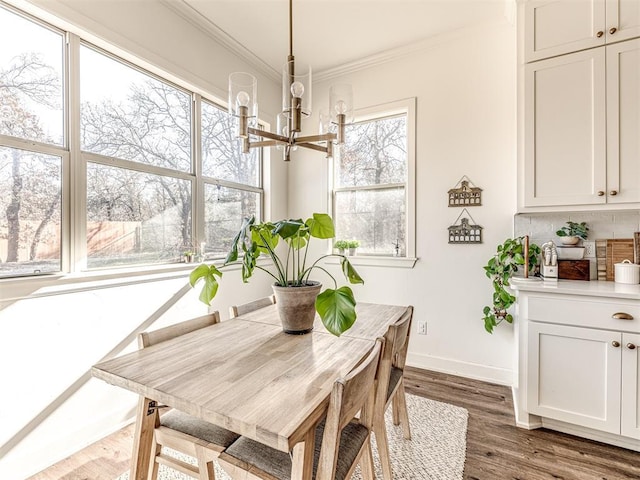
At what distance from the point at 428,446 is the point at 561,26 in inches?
111

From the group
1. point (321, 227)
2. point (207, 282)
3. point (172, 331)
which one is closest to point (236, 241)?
point (207, 282)

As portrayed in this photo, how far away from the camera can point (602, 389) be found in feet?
5.84

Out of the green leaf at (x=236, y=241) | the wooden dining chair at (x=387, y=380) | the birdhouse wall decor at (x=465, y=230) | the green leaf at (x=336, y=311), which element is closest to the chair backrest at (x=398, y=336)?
the wooden dining chair at (x=387, y=380)

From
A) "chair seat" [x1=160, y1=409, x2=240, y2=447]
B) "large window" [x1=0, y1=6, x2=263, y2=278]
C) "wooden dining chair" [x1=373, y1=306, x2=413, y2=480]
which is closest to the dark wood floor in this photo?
"wooden dining chair" [x1=373, y1=306, x2=413, y2=480]

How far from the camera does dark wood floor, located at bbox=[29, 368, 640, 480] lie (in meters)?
1.59

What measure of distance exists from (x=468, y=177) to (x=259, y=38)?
7.28 feet

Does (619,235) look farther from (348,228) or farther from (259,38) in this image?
(259,38)

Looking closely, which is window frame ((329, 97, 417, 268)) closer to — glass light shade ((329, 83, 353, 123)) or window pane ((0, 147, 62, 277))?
glass light shade ((329, 83, 353, 123))

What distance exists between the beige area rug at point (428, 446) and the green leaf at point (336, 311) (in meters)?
0.96

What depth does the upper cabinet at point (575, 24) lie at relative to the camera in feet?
6.19

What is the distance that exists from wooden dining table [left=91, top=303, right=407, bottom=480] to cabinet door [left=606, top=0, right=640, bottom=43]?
91.8 inches

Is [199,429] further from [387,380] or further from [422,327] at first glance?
[422,327]

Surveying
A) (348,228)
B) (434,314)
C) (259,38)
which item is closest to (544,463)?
(434,314)

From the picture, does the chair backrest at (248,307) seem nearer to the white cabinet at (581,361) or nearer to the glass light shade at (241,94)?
the glass light shade at (241,94)
